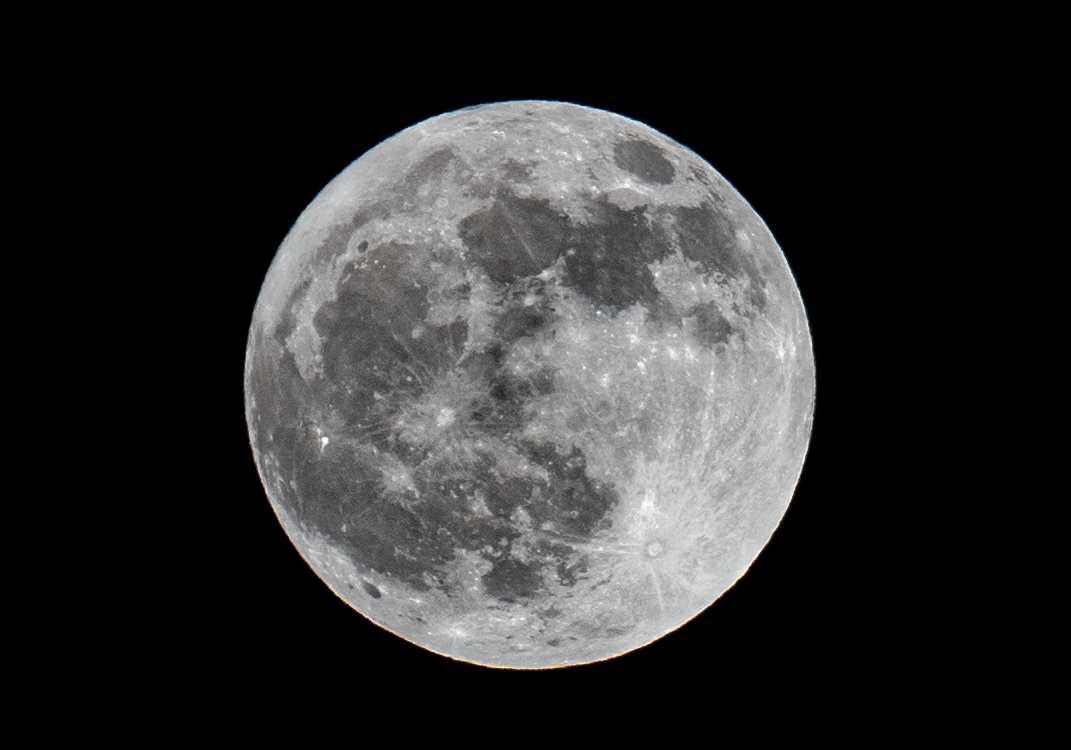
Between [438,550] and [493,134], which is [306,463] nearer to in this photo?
[438,550]

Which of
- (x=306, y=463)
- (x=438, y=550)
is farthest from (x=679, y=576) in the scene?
(x=306, y=463)

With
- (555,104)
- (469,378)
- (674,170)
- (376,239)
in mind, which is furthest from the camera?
(555,104)

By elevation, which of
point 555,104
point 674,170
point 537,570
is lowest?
point 537,570

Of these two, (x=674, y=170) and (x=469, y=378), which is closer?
(x=469, y=378)

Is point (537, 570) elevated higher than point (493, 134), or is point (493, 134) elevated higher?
point (493, 134)
